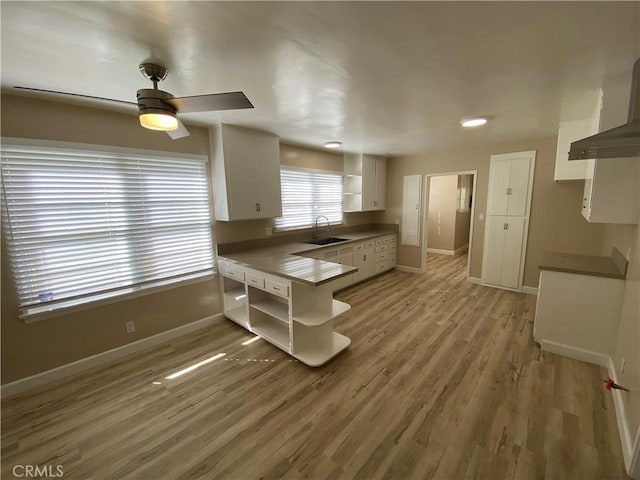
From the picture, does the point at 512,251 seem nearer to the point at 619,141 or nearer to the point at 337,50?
the point at 619,141

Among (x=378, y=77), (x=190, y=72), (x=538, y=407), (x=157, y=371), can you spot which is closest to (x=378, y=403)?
(x=538, y=407)

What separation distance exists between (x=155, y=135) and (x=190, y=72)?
1.31 metres

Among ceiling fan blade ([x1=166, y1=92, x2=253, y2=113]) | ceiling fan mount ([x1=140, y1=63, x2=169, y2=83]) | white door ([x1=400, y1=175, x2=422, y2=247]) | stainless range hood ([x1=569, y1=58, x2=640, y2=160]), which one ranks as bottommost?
white door ([x1=400, y1=175, x2=422, y2=247])

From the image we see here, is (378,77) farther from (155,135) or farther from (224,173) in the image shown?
(155,135)

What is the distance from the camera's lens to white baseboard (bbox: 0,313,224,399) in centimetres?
215

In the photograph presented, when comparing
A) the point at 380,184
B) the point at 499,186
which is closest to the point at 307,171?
the point at 380,184

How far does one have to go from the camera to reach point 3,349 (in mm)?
2082

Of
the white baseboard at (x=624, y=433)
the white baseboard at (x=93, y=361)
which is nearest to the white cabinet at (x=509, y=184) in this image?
the white baseboard at (x=624, y=433)

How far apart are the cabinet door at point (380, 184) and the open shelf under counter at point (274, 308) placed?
10.5 feet

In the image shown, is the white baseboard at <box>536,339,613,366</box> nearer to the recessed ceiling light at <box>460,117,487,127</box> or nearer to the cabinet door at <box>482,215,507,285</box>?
the cabinet door at <box>482,215,507,285</box>

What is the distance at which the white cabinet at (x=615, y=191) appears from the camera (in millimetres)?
2033

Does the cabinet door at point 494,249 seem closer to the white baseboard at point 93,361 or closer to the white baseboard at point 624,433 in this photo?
the white baseboard at point 624,433

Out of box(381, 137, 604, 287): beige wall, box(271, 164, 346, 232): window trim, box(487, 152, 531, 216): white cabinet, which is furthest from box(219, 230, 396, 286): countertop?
box(487, 152, 531, 216): white cabinet

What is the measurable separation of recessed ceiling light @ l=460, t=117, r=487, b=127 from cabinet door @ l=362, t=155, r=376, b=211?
7.07ft
